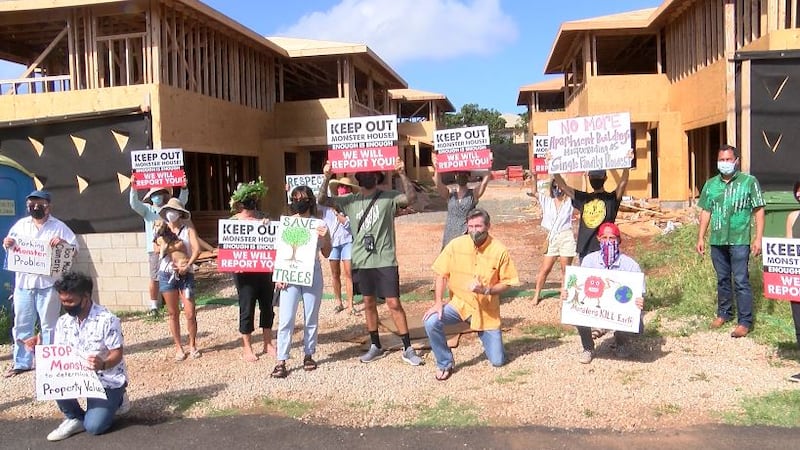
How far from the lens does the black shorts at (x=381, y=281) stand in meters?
6.02

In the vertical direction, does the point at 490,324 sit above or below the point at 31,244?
below

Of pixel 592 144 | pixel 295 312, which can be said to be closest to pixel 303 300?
pixel 295 312

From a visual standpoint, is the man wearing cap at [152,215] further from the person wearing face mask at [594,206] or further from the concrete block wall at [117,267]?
the person wearing face mask at [594,206]

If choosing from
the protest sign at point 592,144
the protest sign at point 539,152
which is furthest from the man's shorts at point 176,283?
the protest sign at point 539,152

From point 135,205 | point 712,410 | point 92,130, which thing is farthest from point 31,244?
point 712,410

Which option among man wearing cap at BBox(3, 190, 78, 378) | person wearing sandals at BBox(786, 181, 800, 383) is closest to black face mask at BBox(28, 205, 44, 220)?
man wearing cap at BBox(3, 190, 78, 378)

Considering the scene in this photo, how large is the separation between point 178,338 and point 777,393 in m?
5.48

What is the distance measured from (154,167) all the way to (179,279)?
324 centimetres

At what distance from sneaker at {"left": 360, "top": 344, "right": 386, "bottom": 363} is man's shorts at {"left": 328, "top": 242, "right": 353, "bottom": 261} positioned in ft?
7.81

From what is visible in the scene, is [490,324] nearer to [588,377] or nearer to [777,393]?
[588,377]

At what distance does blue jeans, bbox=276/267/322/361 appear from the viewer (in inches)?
231

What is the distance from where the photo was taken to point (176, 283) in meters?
6.57

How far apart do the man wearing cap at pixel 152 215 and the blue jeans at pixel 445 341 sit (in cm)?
405

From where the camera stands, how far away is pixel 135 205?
8.36 meters
